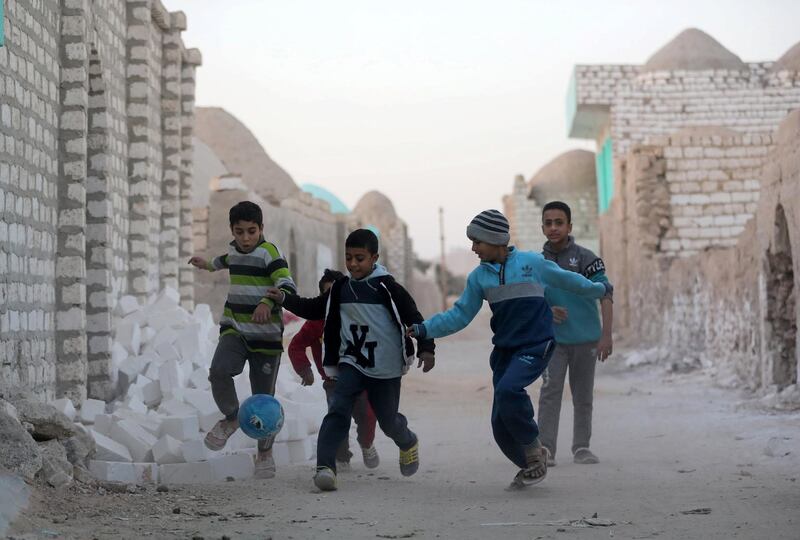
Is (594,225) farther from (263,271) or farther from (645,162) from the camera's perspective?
(263,271)

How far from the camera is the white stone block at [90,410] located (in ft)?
24.3

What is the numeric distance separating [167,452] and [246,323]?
34.8 inches

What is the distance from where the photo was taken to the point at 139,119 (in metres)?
11.3

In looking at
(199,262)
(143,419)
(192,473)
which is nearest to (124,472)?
(192,473)

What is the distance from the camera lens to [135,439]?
6.43m

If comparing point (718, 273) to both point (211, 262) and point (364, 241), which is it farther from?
point (364, 241)

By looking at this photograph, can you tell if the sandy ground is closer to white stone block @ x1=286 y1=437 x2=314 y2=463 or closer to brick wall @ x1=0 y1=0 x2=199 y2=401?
white stone block @ x1=286 y1=437 x2=314 y2=463

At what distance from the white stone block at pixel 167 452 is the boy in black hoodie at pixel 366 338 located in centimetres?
107

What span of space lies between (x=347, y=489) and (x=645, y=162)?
14.5 metres

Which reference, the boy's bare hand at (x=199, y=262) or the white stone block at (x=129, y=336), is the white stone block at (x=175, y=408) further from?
the white stone block at (x=129, y=336)

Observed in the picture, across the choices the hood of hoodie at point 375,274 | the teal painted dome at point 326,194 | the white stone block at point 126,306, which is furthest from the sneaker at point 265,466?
the teal painted dome at point 326,194

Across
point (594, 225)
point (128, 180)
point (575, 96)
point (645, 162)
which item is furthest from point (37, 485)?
point (594, 225)

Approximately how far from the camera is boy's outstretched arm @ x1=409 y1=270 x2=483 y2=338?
214 inches

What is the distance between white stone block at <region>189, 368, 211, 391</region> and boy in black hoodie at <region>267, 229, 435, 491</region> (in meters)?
2.46
